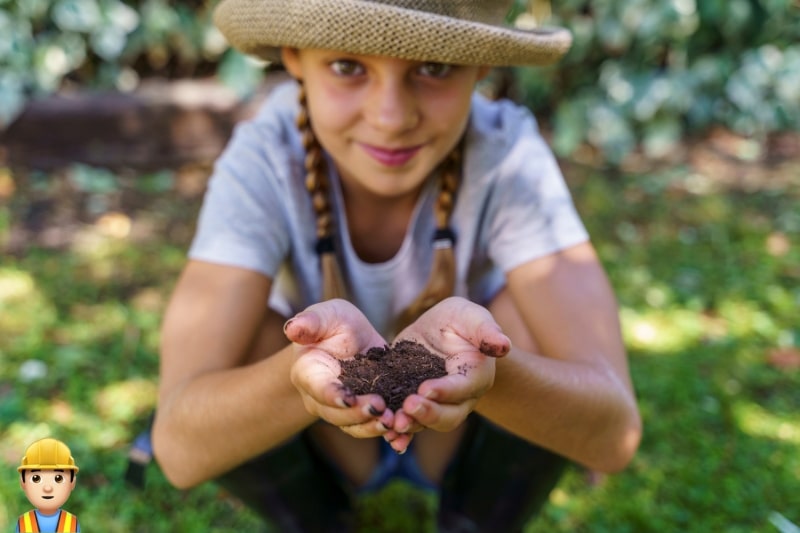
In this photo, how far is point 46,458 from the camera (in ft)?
3.17

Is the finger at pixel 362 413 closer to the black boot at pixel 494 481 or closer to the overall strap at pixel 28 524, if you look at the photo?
the overall strap at pixel 28 524

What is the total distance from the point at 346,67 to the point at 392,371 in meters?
0.68

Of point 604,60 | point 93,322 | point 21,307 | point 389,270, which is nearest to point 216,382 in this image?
point 389,270

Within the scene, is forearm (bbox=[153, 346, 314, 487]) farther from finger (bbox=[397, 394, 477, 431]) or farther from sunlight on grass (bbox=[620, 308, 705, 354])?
sunlight on grass (bbox=[620, 308, 705, 354])

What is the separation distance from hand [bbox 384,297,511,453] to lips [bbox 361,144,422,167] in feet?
1.47

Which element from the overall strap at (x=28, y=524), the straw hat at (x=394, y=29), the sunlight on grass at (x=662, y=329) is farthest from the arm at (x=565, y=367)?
the sunlight on grass at (x=662, y=329)

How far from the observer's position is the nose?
5.11ft

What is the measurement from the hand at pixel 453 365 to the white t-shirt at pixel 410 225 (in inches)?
22.2

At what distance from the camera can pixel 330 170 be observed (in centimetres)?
190

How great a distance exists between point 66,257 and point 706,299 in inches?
102

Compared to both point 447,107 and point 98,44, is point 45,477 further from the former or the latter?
point 98,44

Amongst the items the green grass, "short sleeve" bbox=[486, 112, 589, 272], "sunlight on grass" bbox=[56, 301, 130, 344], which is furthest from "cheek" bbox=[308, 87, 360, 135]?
"sunlight on grass" bbox=[56, 301, 130, 344]

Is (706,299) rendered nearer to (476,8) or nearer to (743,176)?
(743,176)

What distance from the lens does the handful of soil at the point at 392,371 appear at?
1138 mm
